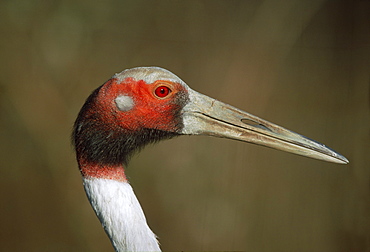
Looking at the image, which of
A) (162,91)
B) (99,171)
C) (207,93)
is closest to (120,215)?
(99,171)

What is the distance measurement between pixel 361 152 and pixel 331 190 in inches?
16.2

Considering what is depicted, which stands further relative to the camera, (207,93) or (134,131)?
(207,93)

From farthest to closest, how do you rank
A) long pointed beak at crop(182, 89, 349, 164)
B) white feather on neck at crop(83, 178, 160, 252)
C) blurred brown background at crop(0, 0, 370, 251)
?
blurred brown background at crop(0, 0, 370, 251)
long pointed beak at crop(182, 89, 349, 164)
white feather on neck at crop(83, 178, 160, 252)

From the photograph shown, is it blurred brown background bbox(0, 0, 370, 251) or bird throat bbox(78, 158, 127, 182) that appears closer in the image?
bird throat bbox(78, 158, 127, 182)

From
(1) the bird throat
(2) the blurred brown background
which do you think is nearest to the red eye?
(1) the bird throat

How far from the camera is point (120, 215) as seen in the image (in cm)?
147

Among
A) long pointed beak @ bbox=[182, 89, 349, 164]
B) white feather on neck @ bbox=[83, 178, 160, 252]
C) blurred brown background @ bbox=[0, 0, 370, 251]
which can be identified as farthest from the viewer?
blurred brown background @ bbox=[0, 0, 370, 251]

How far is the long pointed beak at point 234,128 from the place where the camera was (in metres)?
1.58

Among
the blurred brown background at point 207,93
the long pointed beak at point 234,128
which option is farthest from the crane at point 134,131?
the blurred brown background at point 207,93

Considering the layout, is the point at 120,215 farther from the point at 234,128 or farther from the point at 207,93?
the point at 207,93

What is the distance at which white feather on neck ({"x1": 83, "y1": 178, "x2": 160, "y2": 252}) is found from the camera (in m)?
1.45

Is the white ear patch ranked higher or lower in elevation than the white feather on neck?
higher

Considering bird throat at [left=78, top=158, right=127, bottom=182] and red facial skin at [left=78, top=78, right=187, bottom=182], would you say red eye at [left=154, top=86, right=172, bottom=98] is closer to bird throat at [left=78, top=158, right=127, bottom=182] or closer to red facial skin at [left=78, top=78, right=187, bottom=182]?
red facial skin at [left=78, top=78, right=187, bottom=182]

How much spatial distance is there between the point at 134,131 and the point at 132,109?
91 millimetres
